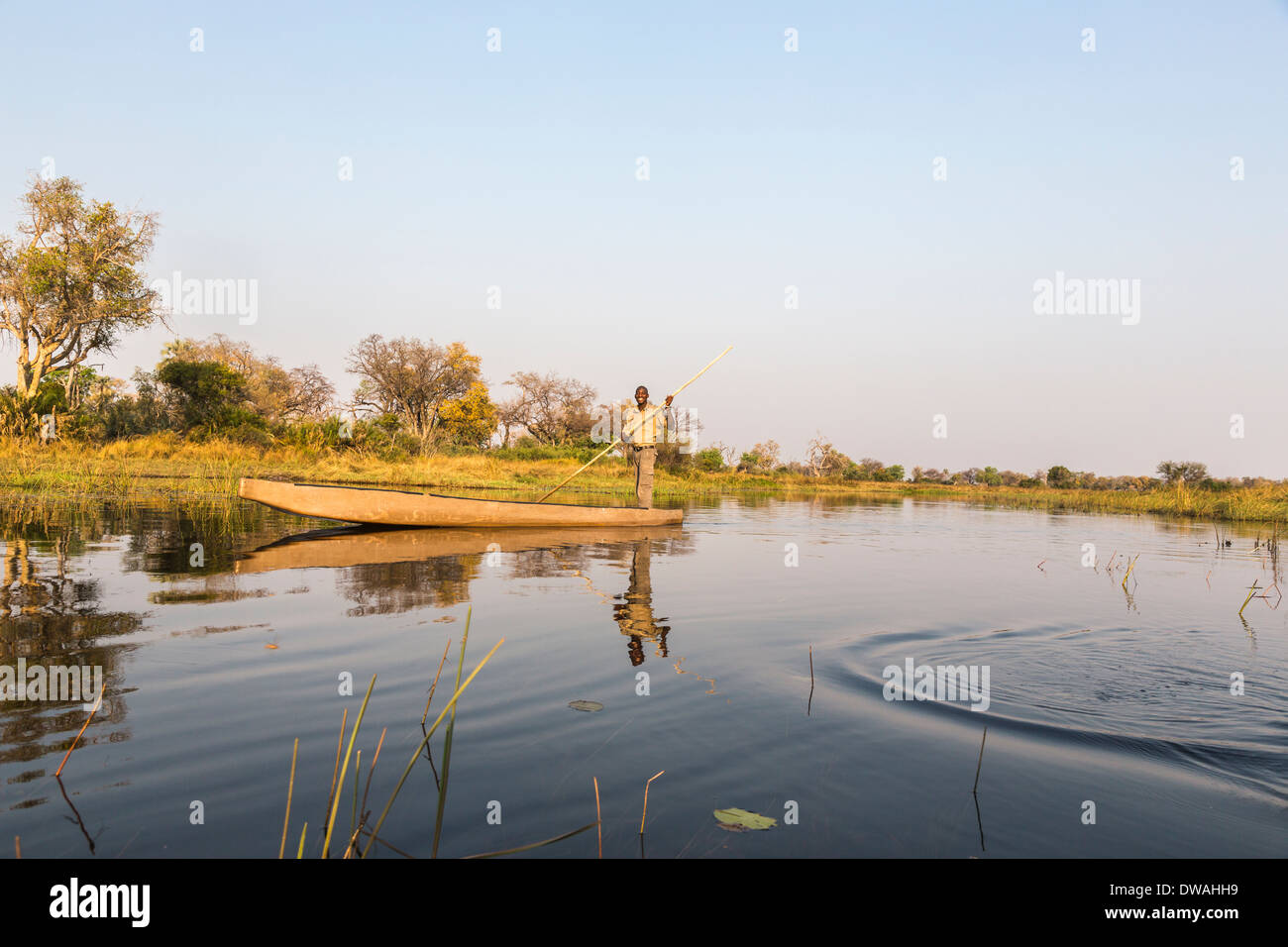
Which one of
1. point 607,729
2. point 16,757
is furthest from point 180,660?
point 607,729

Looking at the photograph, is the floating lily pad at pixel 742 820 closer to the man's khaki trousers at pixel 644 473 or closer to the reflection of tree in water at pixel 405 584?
the reflection of tree in water at pixel 405 584

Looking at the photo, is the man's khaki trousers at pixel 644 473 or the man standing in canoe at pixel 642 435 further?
the man's khaki trousers at pixel 644 473

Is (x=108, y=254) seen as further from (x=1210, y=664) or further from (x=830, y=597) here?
(x=1210, y=664)

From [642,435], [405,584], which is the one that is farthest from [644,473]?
[405,584]

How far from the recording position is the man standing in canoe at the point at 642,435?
48.1ft

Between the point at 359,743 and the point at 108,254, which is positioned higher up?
the point at 108,254

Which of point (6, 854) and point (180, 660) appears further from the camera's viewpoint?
point (180, 660)

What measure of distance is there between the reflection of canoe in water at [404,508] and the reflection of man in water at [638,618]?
4.19 m

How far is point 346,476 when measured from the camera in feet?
76.4

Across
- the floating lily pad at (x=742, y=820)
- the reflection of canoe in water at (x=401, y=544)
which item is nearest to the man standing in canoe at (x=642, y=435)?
the reflection of canoe in water at (x=401, y=544)

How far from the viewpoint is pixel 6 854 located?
7.11ft

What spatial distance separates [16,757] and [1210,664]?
725cm
